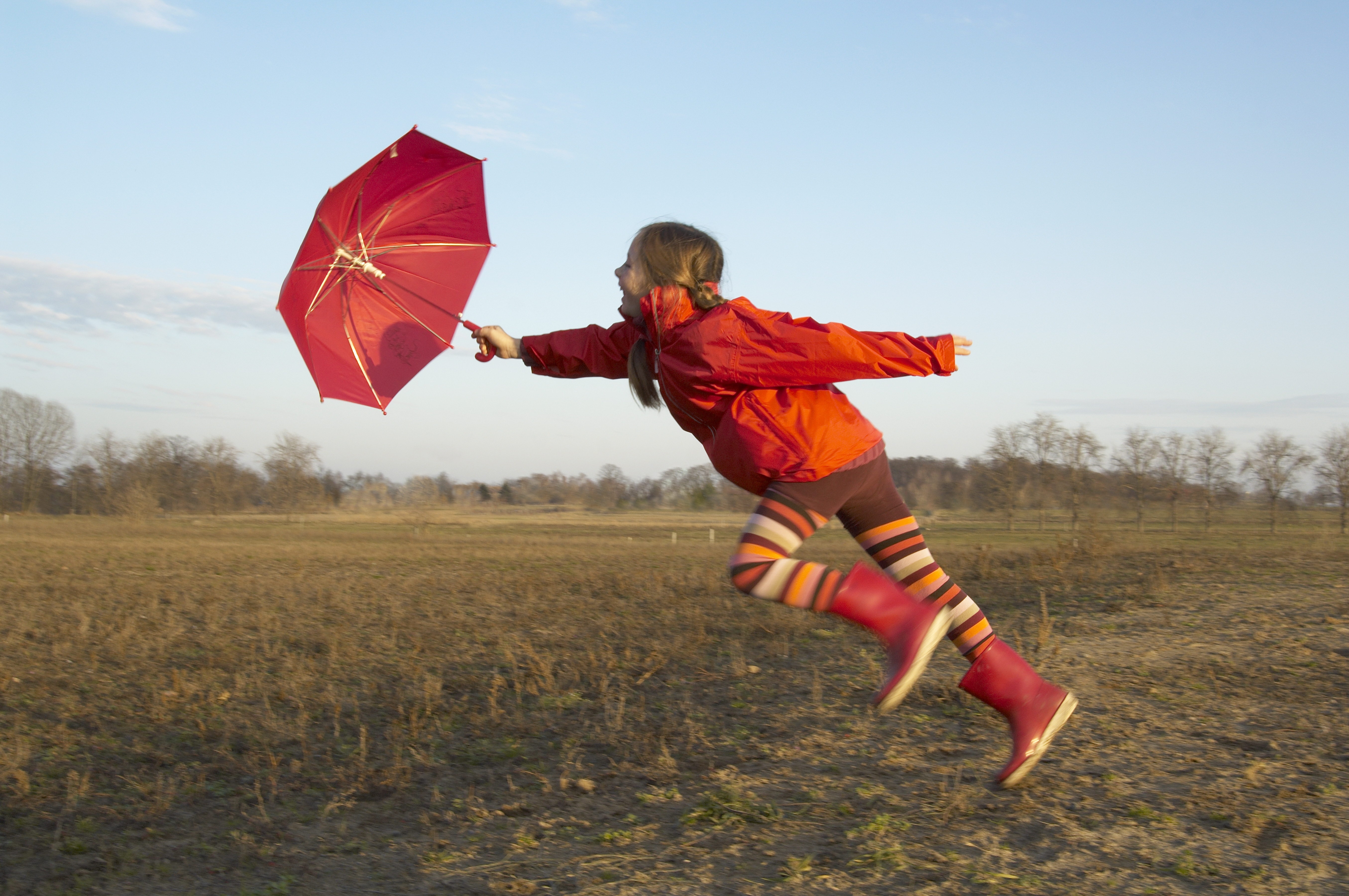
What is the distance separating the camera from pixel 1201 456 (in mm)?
50438

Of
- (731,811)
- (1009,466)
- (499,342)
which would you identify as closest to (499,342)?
(499,342)

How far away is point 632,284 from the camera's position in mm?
3326

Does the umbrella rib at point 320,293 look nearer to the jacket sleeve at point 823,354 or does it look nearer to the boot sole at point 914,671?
the jacket sleeve at point 823,354

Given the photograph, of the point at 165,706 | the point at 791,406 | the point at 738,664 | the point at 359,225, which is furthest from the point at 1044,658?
the point at 165,706

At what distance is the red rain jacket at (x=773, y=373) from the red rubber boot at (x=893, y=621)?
0.42 m

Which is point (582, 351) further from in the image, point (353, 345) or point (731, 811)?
point (731, 811)

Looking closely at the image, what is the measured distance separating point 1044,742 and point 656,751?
177cm

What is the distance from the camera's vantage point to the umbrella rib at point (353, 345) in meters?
4.23

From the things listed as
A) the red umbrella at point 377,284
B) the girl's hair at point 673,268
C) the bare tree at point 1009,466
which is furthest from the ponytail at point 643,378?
the bare tree at point 1009,466

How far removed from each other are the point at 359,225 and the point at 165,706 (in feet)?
10.8

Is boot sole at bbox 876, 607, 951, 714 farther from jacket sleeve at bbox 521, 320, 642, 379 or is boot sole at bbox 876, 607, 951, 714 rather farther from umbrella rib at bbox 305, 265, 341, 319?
umbrella rib at bbox 305, 265, 341, 319

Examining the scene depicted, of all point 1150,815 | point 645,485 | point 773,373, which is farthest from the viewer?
point 645,485

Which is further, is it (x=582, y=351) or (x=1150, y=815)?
(x=582, y=351)

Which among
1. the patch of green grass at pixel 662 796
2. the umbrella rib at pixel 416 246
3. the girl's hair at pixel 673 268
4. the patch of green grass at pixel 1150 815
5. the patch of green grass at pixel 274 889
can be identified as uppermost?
the umbrella rib at pixel 416 246
